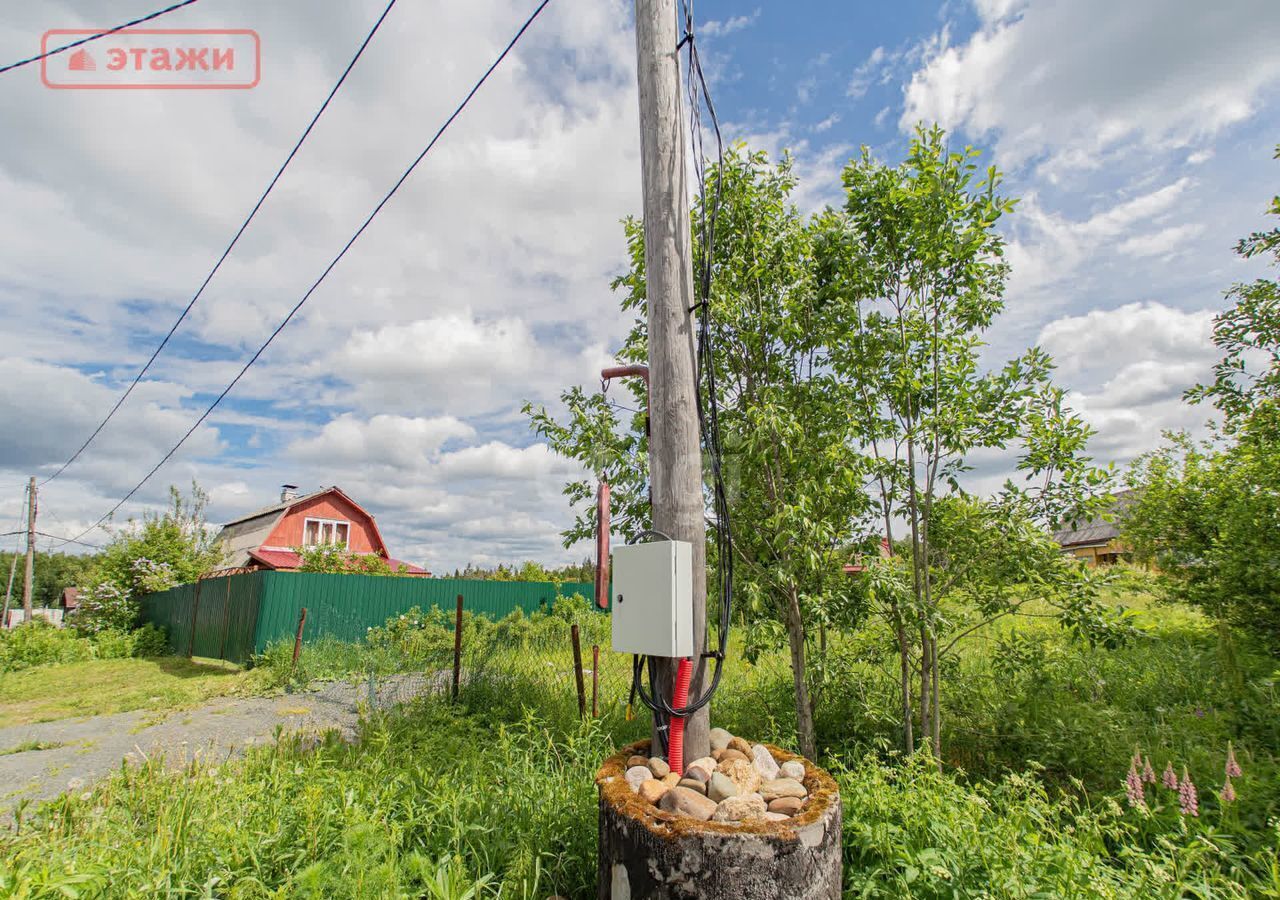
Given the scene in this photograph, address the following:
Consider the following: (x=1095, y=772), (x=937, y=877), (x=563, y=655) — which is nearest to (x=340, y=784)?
(x=937, y=877)

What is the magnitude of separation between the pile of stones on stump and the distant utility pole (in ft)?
0.43

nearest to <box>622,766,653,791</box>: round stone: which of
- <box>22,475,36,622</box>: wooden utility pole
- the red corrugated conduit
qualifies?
the red corrugated conduit

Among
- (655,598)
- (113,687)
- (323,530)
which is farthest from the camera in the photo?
(323,530)

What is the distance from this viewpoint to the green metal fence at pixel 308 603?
10.9 metres

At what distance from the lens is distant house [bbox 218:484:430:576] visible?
73.8 feet

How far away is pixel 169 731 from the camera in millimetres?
6477

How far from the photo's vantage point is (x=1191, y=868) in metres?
2.91

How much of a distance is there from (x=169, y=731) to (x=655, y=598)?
6.80m

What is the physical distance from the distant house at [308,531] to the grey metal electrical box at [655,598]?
820 inches

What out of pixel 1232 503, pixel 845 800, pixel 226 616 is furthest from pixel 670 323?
pixel 226 616

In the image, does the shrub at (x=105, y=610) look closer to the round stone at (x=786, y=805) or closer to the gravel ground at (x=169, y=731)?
the gravel ground at (x=169, y=731)

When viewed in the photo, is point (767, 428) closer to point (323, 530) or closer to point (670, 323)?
point (670, 323)

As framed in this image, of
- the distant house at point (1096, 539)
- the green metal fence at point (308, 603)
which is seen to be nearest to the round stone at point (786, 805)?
Result: the distant house at point (1096, 539)

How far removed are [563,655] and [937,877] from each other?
25.0ft
